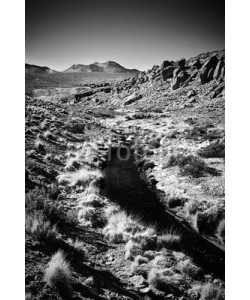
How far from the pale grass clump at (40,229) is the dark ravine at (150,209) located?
2.89m

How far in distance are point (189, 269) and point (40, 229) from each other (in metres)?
3.24

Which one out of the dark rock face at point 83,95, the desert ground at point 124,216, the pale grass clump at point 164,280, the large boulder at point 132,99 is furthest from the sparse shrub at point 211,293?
the dark rock face at point 83,95

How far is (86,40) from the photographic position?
19.9 feet

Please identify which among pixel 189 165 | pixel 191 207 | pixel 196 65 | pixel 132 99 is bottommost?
pixel 191 207

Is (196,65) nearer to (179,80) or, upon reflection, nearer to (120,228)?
(179,80)

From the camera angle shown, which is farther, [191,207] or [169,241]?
[191,207]

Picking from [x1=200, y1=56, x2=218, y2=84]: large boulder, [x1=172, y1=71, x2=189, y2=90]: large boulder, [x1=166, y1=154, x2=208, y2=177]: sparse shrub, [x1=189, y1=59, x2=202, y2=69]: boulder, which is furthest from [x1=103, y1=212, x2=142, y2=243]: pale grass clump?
[x1=189, y1=59, x2=202, y2=69]: boulder

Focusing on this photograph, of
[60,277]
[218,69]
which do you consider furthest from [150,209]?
[218,69]

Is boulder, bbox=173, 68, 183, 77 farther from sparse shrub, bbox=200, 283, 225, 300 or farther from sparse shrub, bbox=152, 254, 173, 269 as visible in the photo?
sparse shrub, bbox=200, 283, 225, 300

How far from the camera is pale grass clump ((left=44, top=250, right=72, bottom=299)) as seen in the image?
3.84m

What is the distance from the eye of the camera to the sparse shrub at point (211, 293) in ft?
13.8

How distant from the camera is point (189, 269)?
5.01m
